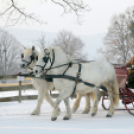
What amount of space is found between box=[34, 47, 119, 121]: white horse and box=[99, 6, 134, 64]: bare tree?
62.6 feet

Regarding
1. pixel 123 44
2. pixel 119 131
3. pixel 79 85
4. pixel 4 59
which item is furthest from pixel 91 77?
pixel 4 59

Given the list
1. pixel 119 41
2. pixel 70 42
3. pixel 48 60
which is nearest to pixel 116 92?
pixel 48 60

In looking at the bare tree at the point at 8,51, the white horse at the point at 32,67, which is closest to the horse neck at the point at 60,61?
the white horse at the point at 32,67

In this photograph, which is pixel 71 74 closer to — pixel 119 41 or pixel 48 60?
pixel 48 60

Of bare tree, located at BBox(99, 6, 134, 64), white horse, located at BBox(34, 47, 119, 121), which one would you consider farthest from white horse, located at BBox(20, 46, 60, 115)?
bare tree, located at BBox(99, 6, 134, 64)

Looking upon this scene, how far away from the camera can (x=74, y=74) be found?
234 inches

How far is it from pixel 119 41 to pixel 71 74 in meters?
21.5

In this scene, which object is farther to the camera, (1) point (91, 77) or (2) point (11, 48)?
(2) point (11, 48)

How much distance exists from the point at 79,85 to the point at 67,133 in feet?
5.75

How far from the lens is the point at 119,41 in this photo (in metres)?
26.2

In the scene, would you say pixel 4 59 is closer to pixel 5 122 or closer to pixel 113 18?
pixel 113 18

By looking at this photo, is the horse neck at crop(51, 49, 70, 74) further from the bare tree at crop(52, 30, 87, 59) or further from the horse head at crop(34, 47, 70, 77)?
the bare tree at crop(52, 30, 87, 59)

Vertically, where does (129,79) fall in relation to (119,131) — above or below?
above

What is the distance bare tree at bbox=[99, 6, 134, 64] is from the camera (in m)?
25.4
